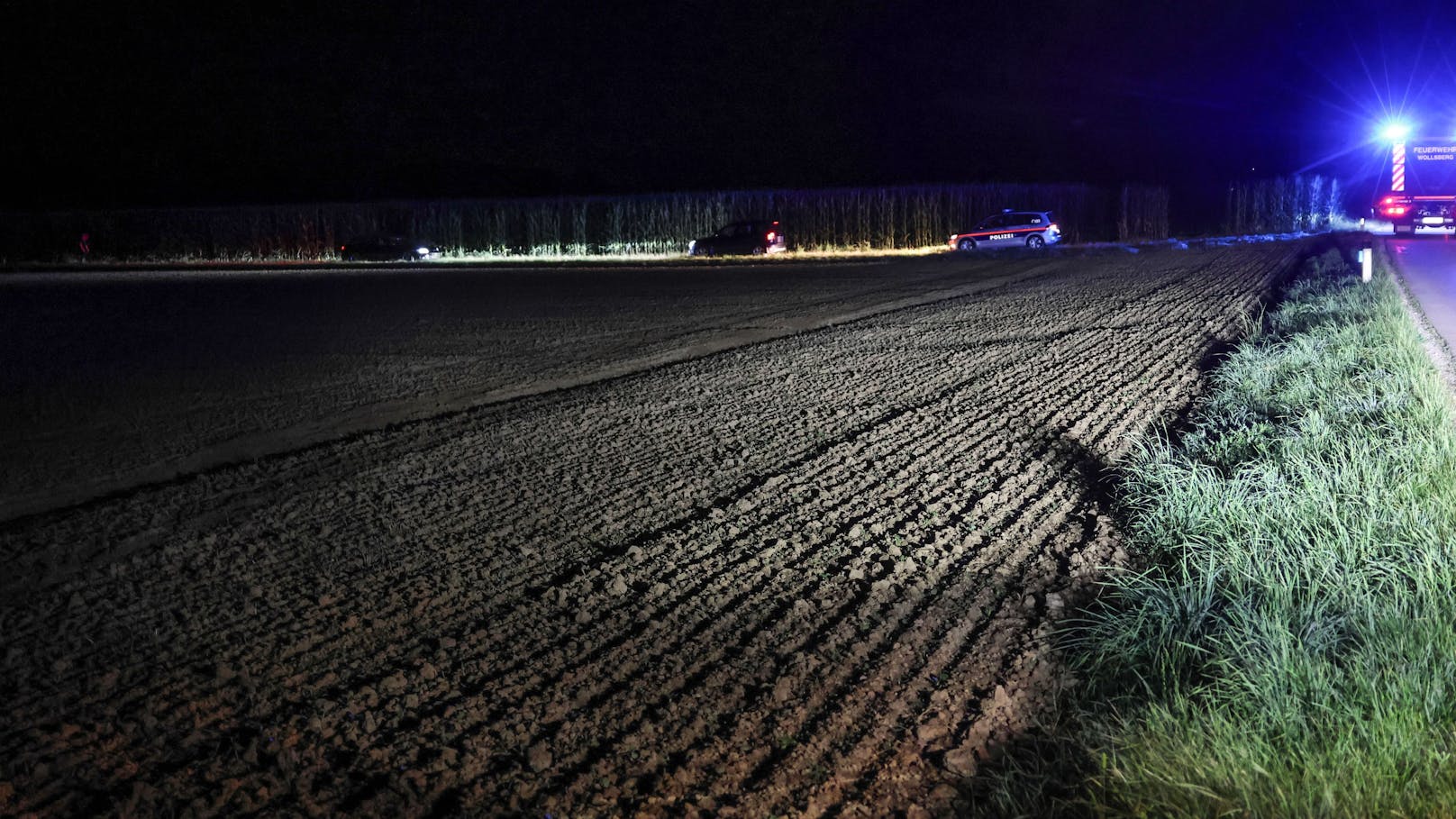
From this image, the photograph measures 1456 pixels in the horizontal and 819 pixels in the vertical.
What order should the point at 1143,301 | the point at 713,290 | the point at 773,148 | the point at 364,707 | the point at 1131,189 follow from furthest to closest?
Result: 1. the point at 773,148
2. the point at 1131,189
3. the point at 713,290
4. the point at 1143,301
5. the point at 364,707

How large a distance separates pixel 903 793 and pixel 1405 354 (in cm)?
849

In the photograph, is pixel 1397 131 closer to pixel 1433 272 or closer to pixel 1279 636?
pixel 1433 272

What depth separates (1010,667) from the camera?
511 cm

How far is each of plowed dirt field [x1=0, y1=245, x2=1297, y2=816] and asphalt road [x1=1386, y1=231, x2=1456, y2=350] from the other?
473cm

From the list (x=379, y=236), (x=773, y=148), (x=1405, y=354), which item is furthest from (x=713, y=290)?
(x=773, y=148)

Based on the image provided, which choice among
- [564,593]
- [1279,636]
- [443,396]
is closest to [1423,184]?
[443,396]

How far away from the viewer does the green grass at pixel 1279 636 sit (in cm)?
370

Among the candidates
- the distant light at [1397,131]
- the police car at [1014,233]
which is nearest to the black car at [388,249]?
the police car at [1014,233]

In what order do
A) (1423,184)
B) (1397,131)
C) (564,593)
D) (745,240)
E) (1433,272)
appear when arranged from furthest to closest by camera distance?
(1397,131), (745,240), (1423,184), (1433,272), (564,593)

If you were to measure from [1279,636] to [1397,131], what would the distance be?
4326 centimetres

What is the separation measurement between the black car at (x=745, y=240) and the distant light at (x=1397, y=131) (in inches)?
815

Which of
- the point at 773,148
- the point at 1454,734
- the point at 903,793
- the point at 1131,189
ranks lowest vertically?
the point at 903,793

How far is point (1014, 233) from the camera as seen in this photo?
129 ft

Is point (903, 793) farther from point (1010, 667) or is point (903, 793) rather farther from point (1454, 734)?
point (1454, 734)
